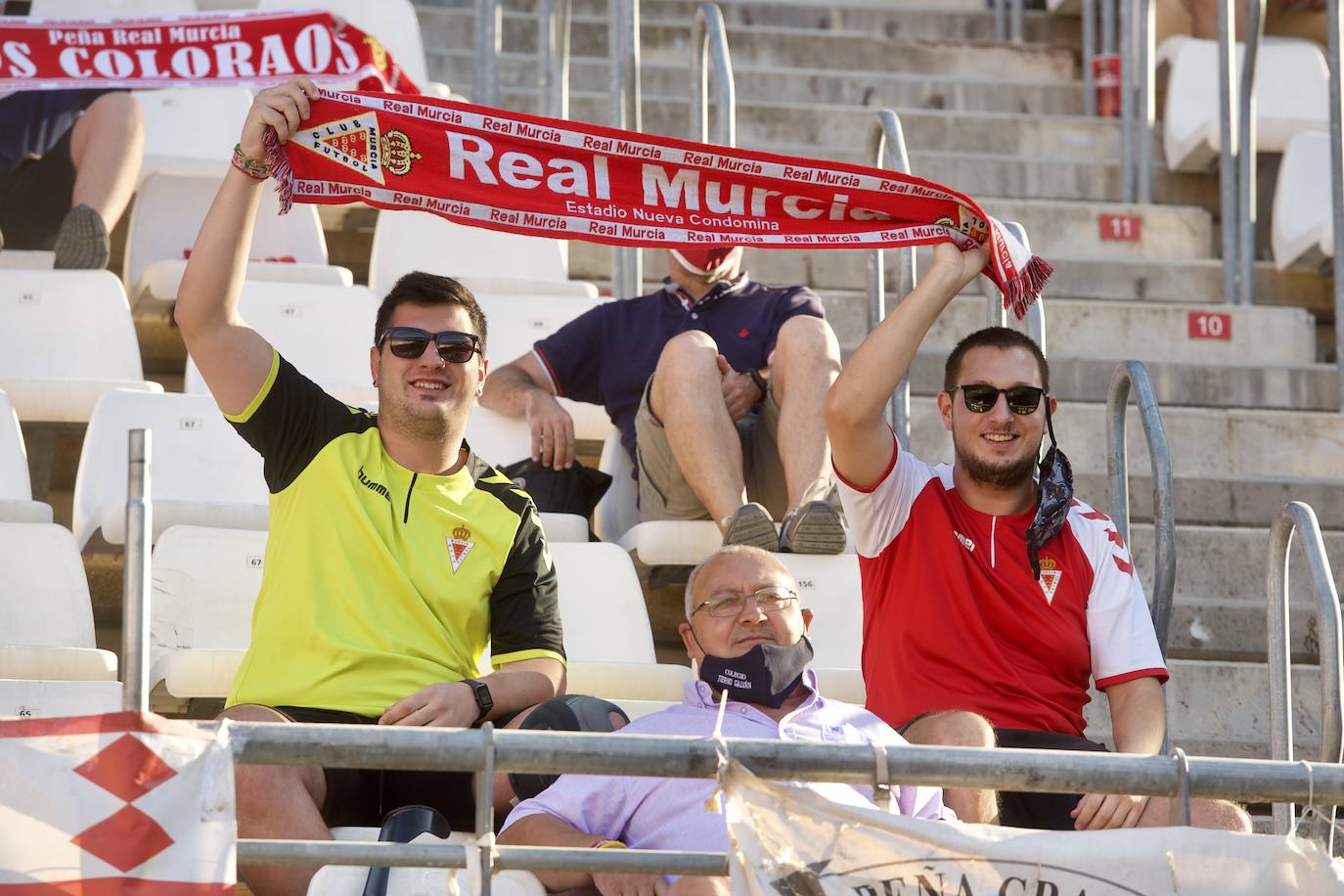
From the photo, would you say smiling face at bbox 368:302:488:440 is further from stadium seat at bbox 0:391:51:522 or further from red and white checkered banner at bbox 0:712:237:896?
red and white checkered banner at bbox 0:712:237:896

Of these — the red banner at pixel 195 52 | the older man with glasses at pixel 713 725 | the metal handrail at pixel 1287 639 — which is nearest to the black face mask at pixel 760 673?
the older man with glasses at pixel 713 725

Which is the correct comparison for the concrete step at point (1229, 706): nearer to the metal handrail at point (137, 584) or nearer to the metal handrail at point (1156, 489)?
the metal handrail at point (1156, 489)

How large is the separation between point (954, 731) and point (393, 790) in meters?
0.93

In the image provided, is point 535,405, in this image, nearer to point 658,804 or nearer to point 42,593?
point 42,593

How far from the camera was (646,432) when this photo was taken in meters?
4.59

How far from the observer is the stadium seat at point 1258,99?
690 cm

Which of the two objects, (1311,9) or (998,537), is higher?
(1311,9)

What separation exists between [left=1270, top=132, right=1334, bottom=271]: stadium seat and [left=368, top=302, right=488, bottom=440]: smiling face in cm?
374

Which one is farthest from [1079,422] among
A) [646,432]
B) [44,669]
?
Result: [44,669]

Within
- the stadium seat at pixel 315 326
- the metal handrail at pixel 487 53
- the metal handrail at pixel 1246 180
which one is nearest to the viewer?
the stadium seat at pixel 315 326

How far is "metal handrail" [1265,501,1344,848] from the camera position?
315 cm

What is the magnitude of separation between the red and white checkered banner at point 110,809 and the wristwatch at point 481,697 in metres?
1.01

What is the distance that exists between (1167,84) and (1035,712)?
4417 mm

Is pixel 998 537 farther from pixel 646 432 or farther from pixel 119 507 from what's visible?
pixel 119 507
